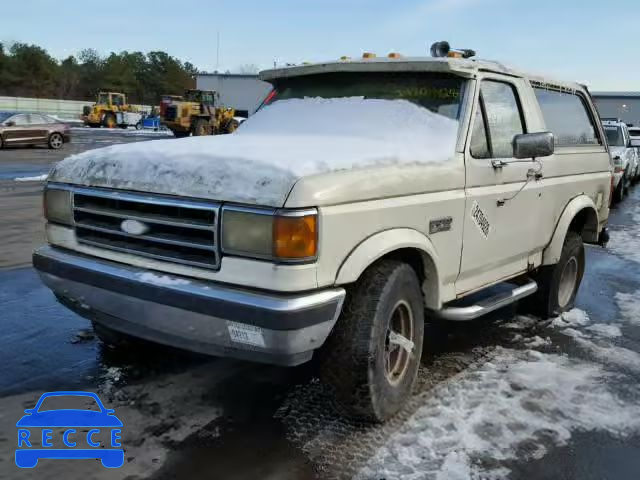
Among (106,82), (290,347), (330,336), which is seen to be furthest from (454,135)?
(106,82)

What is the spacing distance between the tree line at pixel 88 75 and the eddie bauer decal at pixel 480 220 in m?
81.5

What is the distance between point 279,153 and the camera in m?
3.06

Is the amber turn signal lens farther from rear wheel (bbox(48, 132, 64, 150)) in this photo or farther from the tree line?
the tree line

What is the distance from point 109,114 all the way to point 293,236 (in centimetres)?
4422

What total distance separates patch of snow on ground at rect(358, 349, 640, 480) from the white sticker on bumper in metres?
0.78

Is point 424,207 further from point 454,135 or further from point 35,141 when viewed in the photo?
point 35,141

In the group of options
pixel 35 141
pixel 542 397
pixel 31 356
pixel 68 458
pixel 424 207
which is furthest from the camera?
pixel 35 141

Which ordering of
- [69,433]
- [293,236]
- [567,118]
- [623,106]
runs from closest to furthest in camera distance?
[293,236] → [69,433] → [567,118] → [623,106]

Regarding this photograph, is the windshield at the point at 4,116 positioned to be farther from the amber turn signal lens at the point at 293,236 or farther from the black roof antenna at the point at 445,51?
the amber turn signal lens at the point at 293,236

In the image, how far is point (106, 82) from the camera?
8500cm

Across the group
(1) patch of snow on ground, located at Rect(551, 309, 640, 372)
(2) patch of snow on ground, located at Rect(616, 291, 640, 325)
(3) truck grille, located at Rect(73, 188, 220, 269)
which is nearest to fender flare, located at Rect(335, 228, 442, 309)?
(3) truck grille, located at Rect(73, 188, 220, 269)

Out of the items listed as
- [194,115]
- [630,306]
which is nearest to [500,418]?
[630,306]

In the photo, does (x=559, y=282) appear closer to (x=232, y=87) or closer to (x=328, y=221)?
(x=328, y=221)

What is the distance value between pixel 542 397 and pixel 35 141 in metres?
23.1
